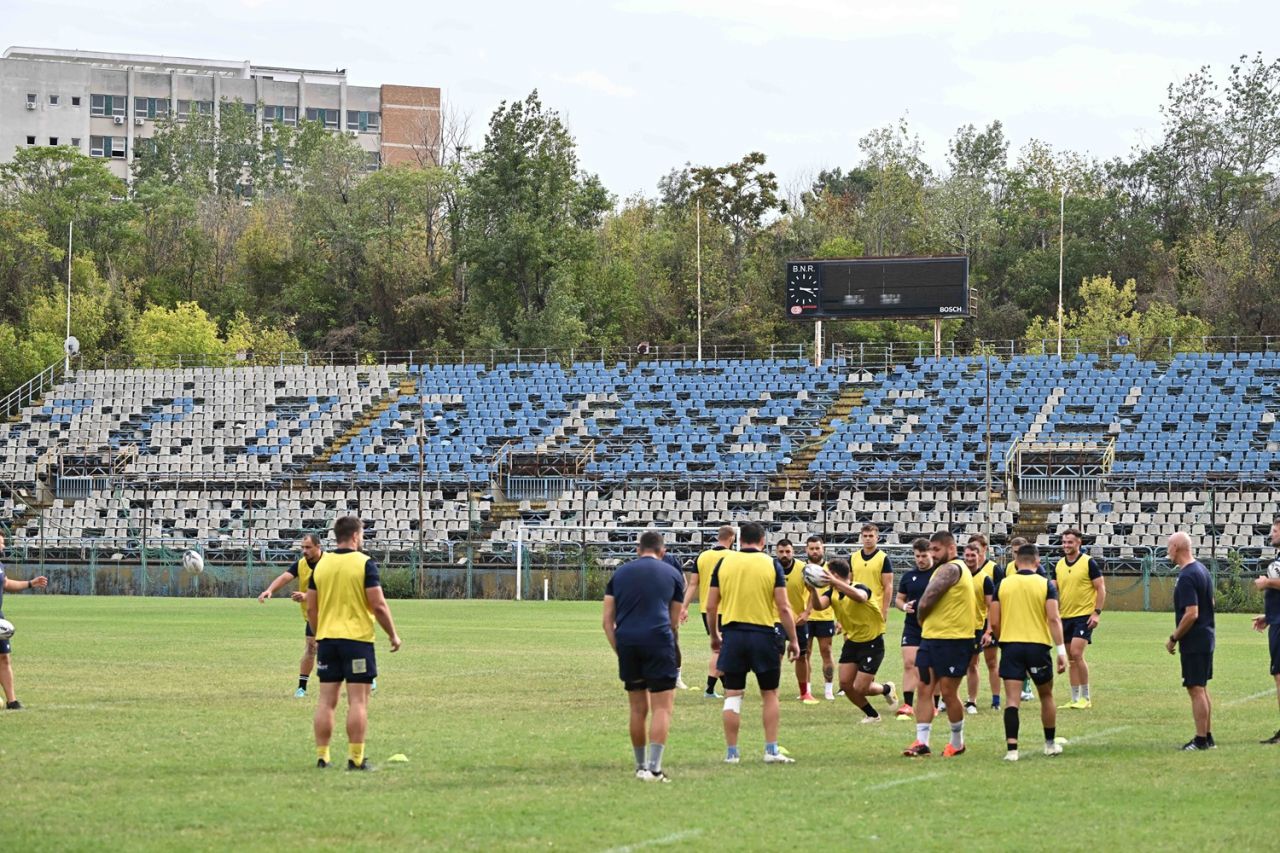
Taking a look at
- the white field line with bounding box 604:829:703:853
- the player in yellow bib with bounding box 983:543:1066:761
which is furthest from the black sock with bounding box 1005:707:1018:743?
the white field line with bounding box 604:829:703:853

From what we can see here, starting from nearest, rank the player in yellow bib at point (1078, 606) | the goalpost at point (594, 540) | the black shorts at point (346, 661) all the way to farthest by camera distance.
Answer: the black shorts at point (346, 661), the player in yellow bib at point (1078, 606), the goalpost at point (594, 540)

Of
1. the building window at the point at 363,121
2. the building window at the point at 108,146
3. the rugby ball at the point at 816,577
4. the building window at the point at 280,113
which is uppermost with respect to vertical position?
the building window at the point at 280,113

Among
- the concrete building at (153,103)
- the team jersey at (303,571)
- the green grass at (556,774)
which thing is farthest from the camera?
the concrete building at (153,103)

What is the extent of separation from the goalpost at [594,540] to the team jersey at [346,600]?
115ft

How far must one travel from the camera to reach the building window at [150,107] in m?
125

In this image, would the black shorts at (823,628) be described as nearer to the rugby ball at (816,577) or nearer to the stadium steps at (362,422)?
the rugby ball at (816,577)

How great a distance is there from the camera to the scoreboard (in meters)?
63.4

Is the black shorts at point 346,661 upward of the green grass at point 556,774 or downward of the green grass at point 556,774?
upward

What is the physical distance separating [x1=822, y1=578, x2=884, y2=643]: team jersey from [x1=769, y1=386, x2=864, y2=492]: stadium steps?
125ft

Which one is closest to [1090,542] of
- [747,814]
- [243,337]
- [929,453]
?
[929,453]

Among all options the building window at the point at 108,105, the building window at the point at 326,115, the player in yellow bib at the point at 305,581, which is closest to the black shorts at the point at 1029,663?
the player in yellow bib at the point at 305,581

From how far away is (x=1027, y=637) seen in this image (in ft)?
51.5

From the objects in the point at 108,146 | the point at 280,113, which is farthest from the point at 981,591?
the point at 280,113

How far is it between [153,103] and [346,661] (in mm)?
117872
